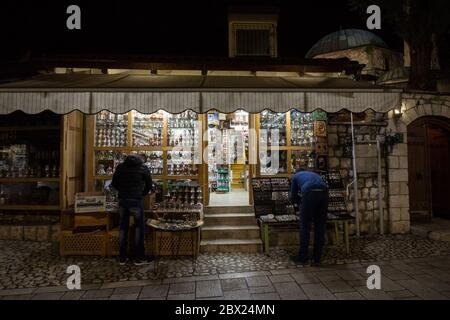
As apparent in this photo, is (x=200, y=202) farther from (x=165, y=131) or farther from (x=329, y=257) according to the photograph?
(x=329, y=257)

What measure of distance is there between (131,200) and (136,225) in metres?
0.53

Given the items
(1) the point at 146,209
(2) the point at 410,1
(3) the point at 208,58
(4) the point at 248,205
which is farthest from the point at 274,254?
(2) the point at 410,1

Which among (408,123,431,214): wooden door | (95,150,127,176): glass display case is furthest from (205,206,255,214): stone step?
(408,123,431,214): wooden door

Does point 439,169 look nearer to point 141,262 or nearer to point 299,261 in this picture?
point 299,261

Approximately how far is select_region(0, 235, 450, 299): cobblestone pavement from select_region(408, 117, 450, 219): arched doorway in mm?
2739

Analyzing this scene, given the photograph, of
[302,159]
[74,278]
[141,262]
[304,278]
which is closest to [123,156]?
[141,262]

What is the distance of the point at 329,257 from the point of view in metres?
6.24

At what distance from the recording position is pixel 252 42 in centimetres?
970

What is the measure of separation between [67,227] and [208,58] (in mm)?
5437

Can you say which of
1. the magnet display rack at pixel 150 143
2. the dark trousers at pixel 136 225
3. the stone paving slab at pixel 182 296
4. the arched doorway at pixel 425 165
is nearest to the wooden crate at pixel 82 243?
the dark trousers at pixel 136 225

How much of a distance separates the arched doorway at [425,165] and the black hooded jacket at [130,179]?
8234mm

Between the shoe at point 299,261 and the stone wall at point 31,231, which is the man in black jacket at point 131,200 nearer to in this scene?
the stone wall at point 31,231

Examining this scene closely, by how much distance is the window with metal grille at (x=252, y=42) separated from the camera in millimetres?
9641

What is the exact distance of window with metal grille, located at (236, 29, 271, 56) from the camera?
31.6 feet
